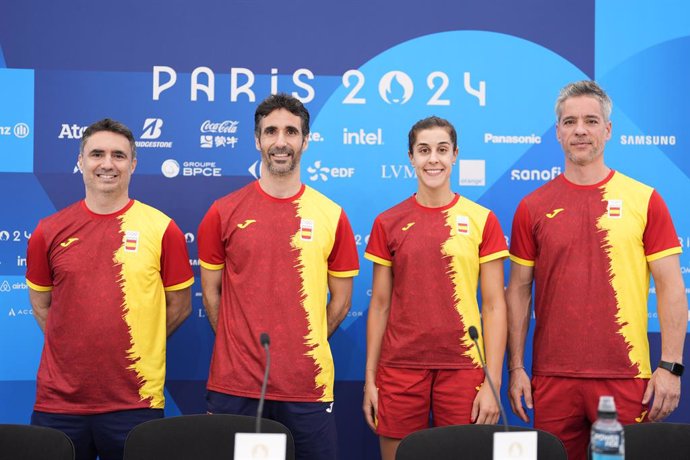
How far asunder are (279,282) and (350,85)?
1238 millimetres

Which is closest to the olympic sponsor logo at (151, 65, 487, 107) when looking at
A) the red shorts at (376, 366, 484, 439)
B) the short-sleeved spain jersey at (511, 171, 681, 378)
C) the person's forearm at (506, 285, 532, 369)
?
the short-sleeved spain jersey at (511, 171, 681, 378)

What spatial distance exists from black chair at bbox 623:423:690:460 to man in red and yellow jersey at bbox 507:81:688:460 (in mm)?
643

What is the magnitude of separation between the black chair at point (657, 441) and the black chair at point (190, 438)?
96 centimetres

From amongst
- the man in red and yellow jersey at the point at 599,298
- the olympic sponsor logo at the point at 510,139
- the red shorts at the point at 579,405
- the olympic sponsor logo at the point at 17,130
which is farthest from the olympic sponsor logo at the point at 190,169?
the red shorts at the point at 579,405

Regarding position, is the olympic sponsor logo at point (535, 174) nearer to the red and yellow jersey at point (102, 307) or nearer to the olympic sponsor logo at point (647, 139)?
the olympic sponsor logo at point (647, 139)

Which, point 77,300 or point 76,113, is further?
point 76,113

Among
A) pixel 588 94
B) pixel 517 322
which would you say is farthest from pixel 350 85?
pixel 517 322

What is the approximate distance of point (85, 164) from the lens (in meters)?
2.86

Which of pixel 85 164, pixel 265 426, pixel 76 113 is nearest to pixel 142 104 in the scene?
pixel 76 113

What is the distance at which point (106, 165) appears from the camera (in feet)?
9.28

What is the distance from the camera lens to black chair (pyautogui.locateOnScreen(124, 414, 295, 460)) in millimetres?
2047

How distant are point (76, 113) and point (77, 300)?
1139 millimetres

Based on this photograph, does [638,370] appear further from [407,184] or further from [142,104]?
[142,104]

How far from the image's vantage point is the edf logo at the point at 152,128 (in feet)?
11.4
